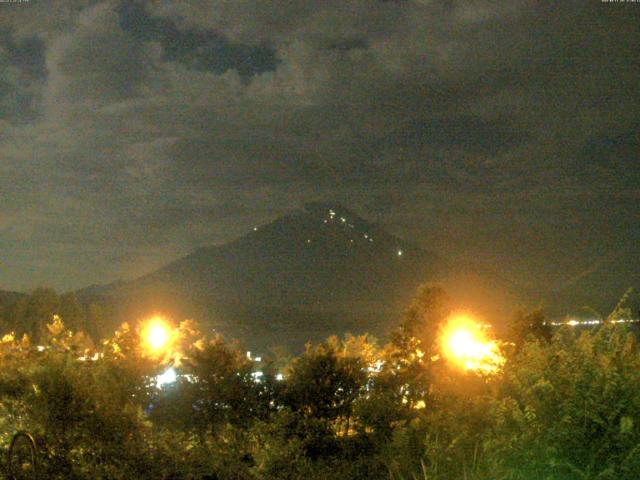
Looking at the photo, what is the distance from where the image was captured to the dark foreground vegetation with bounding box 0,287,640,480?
5.38 meters

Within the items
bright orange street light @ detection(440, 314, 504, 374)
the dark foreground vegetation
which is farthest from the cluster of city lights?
bright orange street light @ detection(440, 314, 504, 374)

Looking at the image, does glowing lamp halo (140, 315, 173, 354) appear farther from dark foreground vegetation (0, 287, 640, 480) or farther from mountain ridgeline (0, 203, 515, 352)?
mountain ridgeline (0, 203, 515, 352)

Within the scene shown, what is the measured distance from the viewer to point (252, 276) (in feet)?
531

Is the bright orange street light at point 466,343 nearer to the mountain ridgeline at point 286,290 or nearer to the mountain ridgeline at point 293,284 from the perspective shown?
the mountain ridgeline at point 286,290

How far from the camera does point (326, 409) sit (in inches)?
407

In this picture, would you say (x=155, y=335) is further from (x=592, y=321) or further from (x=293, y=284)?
(x=293, y=284)

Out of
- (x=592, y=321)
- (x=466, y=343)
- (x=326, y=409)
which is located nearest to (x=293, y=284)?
(x=466, y=343)

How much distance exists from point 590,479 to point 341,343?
6885 millimetres

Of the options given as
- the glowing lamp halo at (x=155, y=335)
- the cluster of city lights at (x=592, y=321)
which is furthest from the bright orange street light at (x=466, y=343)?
the glowing lamp halo at (x=155, y=335)

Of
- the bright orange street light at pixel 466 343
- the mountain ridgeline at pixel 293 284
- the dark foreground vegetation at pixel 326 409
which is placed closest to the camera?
the dark foreground vegetation at pixel 326 409

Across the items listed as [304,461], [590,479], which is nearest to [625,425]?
[590,479]

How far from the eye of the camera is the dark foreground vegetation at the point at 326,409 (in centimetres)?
538

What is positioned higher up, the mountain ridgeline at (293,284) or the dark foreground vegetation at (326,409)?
the mountain ridgeline at (293,284)

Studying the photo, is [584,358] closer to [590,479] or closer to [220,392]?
[590,479]
